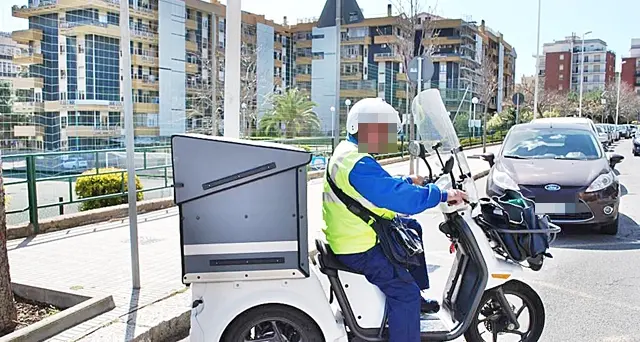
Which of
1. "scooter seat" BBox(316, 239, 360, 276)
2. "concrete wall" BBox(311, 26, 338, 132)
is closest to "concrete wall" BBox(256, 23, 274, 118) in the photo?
"concrete wall" BBox(311, 26, 338, 132)

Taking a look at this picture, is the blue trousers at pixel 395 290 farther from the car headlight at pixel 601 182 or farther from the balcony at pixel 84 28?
the balcony at pixel 84 28

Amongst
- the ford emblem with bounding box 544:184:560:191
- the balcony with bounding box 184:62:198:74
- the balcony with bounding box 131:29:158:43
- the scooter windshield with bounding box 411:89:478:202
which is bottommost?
the ford emblem with bounding box 544:184:560:191

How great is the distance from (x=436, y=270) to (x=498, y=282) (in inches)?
104

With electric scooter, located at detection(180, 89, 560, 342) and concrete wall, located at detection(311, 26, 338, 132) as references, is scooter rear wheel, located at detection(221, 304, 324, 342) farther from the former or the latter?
concrete wall, located at detection(311, 26, 338, 132)

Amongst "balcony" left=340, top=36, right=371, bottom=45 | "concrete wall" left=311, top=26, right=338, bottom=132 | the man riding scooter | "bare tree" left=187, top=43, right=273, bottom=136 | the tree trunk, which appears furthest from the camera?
"balcony" left=340, top=36, right=371, bottom=45

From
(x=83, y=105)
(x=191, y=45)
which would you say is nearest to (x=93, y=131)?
(x=83, y=105)

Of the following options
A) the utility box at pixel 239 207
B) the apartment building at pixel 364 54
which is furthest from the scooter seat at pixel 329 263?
the apartment building at pixel 364 54

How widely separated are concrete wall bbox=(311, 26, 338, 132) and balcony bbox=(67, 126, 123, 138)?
32.8 m

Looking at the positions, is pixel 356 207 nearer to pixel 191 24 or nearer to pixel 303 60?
pixel 191 24

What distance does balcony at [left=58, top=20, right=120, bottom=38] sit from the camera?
3316 centimetres

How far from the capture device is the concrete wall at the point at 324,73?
63000mm

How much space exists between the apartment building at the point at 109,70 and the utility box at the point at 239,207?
1637 centimetres

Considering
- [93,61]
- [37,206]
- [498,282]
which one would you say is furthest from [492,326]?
[93,61]

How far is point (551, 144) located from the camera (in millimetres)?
8992
